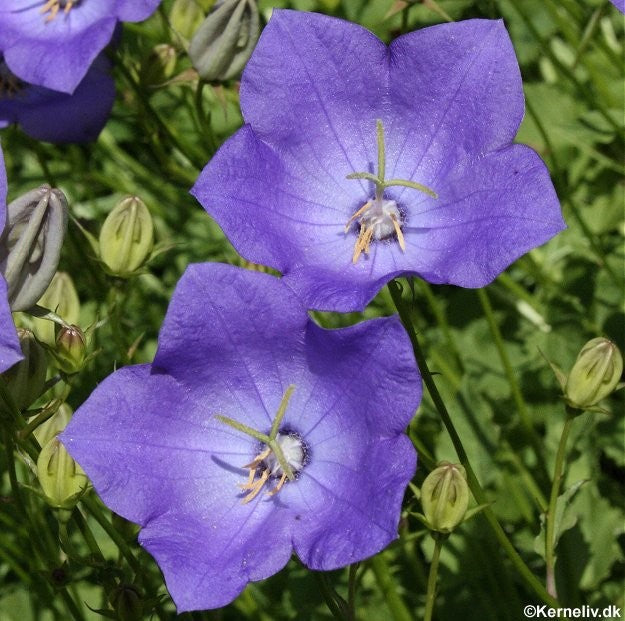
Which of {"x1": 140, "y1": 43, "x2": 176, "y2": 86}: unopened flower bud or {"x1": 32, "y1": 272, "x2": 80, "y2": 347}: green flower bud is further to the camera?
{"x1": 140, "y1": 43, "x2": 176, "y2": 86}: unopened flower bud

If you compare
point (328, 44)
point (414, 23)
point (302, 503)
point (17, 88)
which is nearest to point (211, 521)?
point (302, 503)

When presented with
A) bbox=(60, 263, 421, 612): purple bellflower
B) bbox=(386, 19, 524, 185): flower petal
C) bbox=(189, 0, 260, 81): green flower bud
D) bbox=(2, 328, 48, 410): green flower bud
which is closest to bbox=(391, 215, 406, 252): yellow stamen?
bbox=(386, 19, 524, 185): flower petal

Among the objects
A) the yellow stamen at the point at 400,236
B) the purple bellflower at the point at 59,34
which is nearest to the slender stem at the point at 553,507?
the yellow stamen at the point at 400,236

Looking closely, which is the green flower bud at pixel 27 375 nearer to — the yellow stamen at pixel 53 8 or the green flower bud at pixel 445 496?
the green flower bud at pixel 445 496

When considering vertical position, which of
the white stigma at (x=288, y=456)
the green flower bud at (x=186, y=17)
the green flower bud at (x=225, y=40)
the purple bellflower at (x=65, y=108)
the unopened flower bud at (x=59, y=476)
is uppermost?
the green flower bud at (x=225, y=40)

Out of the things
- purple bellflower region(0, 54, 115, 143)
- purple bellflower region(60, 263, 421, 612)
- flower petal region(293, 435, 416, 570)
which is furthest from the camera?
purple bellflower region(0, 54, 115, 143)

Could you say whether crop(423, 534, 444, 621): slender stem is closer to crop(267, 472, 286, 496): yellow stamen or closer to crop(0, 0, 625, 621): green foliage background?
crop(0, 0, 625, 621): green foliage background

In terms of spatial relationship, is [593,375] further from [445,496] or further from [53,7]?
[53,7]
